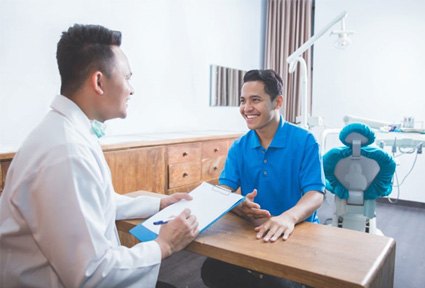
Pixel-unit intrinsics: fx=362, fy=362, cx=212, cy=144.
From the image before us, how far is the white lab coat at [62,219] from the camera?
2.44 feet

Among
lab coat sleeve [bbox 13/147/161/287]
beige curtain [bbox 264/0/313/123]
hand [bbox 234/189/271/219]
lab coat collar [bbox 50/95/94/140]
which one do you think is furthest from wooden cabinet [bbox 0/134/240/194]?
beige curtain [bbox 264/0/313/123]

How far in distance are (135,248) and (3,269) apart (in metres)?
0.30

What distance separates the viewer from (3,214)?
85 centimetres

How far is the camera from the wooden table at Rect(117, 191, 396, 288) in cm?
76

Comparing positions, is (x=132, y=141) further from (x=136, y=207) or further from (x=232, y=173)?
(x=136, y=207)

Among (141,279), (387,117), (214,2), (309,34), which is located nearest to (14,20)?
(141,279)

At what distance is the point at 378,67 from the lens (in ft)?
13.6

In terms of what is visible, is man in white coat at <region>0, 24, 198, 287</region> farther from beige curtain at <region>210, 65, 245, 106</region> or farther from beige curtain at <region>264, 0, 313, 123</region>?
beige curtain at <region>264, 0, 313, 123</region>

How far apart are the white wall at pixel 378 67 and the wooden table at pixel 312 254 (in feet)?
11.8

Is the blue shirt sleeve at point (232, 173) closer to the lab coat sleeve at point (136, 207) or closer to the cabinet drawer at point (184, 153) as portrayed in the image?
the lab coat sleeve at point (136, 207)

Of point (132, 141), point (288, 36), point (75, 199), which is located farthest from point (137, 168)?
point (288, 36)

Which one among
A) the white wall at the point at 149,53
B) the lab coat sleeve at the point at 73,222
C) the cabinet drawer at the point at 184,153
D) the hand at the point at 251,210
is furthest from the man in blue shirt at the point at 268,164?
the white wall at the point at 149,53

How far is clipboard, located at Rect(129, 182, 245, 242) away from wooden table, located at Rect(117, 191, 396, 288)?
0.05 metres

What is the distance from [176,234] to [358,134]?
1.59m
